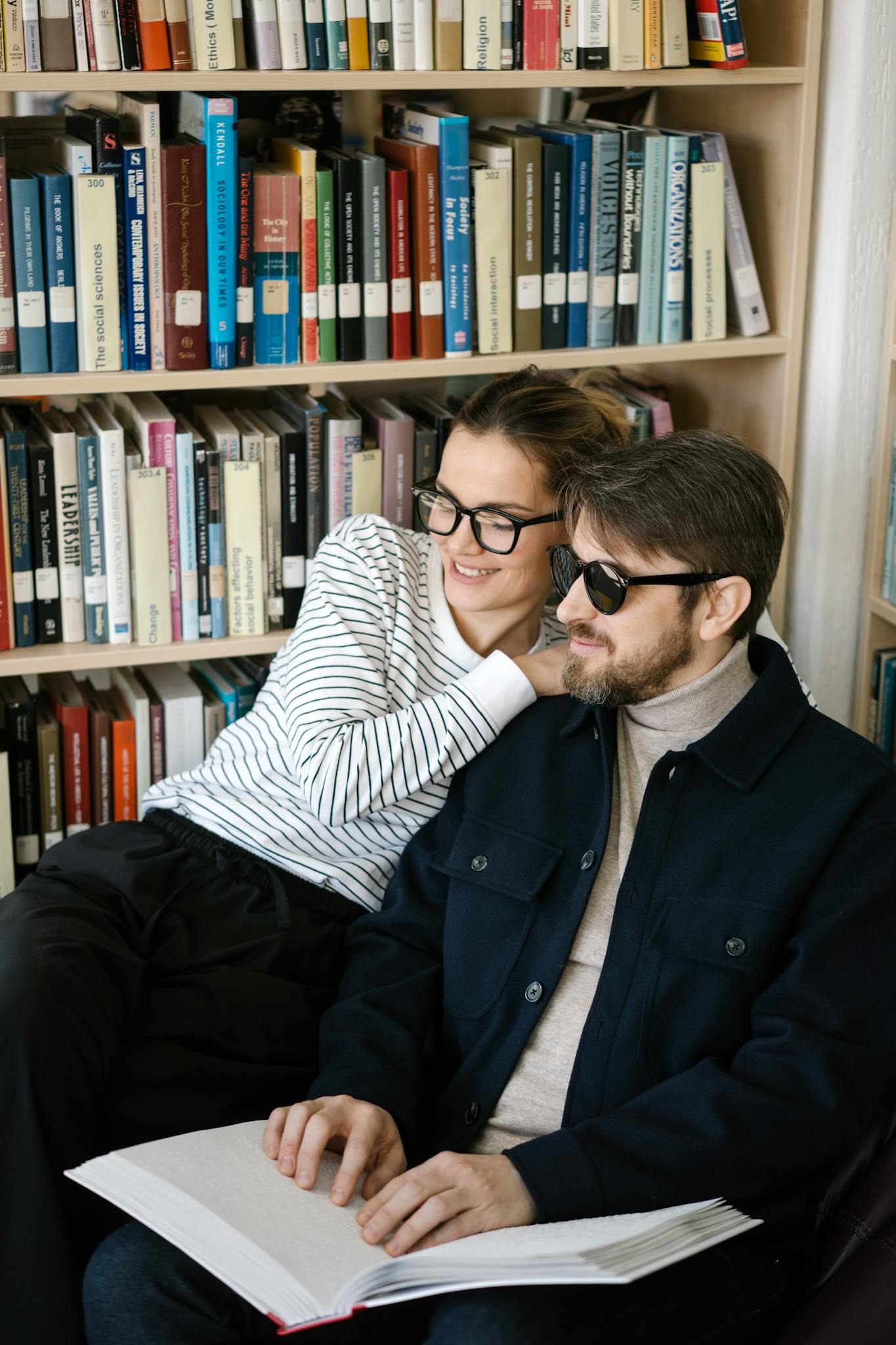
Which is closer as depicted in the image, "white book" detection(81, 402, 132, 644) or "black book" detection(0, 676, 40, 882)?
"white book" detection(81, 402, 132, 644)

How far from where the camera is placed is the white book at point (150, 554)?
1985 millimetres

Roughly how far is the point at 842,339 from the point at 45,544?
1223 millimetres

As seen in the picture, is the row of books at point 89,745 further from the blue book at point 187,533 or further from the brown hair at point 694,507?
the brown hair at point 694,507

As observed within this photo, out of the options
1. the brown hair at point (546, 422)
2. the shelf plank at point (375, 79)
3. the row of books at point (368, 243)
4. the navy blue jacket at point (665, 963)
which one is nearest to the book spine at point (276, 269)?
the row of books at point (368, 243)

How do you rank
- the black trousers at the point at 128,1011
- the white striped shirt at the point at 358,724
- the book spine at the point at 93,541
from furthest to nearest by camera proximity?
the book spine at the point at 93,541, the white striped shirt at the point at 358,724, the black trousers at the point at 128,1011

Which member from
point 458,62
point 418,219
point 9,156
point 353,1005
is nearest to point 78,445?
point 9,156

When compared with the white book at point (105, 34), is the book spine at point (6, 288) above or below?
below

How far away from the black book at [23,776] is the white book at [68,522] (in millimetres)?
137

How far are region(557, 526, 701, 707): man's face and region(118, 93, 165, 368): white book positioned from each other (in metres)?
0.74

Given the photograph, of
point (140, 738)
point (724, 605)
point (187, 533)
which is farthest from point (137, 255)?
point (724, 605)

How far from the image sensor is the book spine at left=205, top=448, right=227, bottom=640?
6.65ft

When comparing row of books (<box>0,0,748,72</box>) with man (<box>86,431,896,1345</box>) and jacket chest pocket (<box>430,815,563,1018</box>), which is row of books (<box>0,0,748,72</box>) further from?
jacket chest pocket (<box>430,815,563,1018</box>)

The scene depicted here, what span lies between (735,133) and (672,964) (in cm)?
141

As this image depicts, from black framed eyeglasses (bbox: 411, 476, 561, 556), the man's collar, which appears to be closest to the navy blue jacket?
the man's collar
